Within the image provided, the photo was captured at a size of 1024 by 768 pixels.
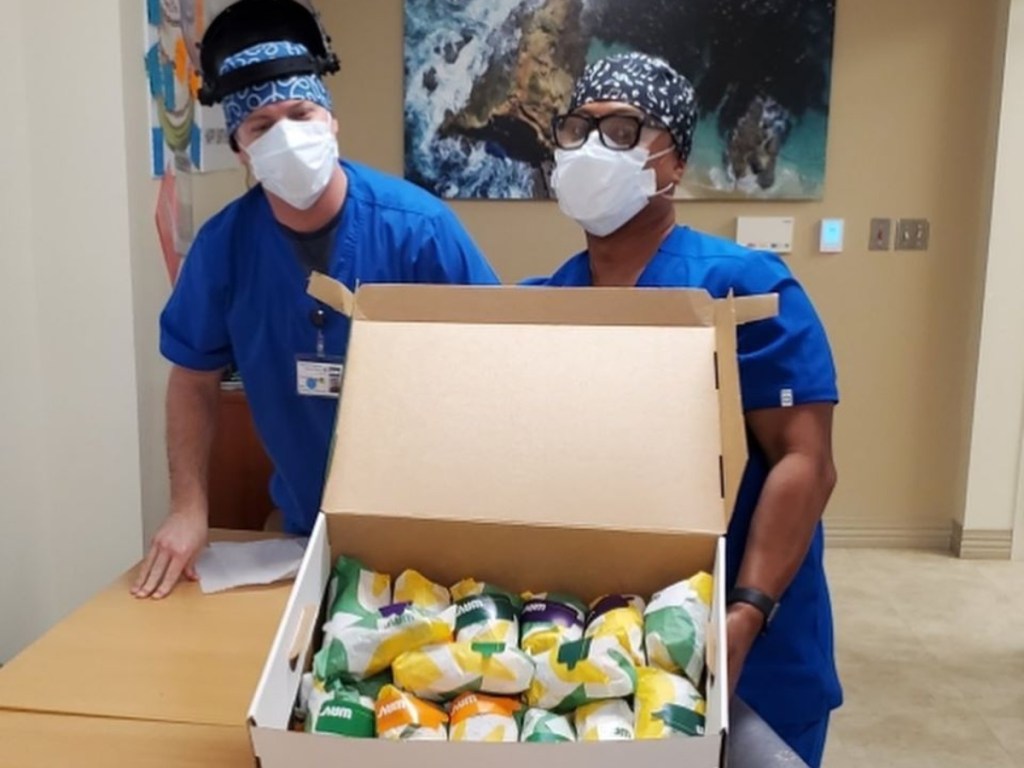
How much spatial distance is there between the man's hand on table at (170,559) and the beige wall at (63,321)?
31.2 inches

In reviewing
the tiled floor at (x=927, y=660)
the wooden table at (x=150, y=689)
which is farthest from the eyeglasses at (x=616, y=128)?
the tiled floor at (x=927, y=660)

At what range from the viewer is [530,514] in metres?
0.91

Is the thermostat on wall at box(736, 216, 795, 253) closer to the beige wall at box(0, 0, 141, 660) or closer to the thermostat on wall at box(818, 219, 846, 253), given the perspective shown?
the thermostat on wall at box(818, 219, 846, 253)

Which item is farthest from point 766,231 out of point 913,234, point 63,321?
→ point 63,321

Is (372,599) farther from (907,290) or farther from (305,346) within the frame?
(907,290)

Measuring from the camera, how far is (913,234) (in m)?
3.53

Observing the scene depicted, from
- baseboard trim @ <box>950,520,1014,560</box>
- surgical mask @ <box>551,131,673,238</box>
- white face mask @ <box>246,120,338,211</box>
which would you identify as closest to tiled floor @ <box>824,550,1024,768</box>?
baseboard trim @ <box>950,520,1014,560</box>

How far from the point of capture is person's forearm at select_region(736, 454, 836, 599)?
1.02 m

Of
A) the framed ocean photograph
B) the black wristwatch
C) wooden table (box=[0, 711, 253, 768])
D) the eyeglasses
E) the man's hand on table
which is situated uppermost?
the framed ocean photograph

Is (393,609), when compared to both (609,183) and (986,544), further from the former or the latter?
(986,544)

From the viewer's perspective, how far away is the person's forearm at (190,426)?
4.68 ft

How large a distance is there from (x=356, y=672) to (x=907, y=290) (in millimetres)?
3193

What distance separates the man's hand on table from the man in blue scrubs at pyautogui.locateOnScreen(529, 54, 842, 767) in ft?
1.90

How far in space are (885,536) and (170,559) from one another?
10.1ft
